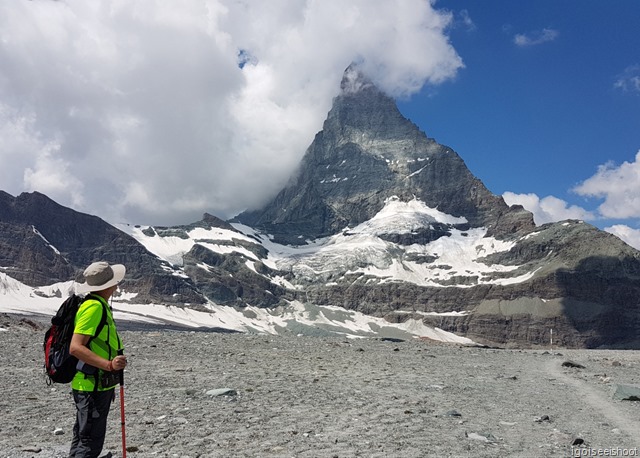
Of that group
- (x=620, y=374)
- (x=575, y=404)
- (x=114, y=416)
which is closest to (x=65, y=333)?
(x=114, y=416)

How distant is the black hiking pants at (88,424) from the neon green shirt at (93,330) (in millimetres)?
132

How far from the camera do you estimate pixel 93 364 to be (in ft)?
23.0

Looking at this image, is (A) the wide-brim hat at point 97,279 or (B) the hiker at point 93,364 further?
(A) the wide-brim hat at point 97,279

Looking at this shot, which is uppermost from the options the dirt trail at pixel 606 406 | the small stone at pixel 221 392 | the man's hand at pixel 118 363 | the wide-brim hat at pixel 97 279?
the wide-brim hat at pixel 97 279

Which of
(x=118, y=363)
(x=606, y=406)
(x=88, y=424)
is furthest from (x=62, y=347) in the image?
(x=606, y=406)

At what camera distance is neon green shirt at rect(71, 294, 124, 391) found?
7.09 metres

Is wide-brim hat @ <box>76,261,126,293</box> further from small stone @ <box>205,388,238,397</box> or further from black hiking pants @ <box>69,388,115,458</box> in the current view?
small stone @ <box>205,388,238,397</box>

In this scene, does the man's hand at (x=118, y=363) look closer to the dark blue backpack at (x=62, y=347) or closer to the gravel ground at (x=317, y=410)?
the dark blue backpack at (x=62, y=347)

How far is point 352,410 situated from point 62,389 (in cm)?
766

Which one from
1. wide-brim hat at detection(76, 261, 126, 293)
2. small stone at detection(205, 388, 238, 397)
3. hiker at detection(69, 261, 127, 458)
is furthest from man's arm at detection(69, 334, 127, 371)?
small stone at detection(205, 388, 238, 397)

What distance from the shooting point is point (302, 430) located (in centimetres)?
1050

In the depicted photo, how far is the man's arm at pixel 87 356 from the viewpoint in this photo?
6945 millimetres

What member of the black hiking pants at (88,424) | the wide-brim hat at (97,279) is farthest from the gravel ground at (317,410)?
the wide-brim hat at (97,279)

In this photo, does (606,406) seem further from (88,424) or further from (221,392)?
(88,424)
